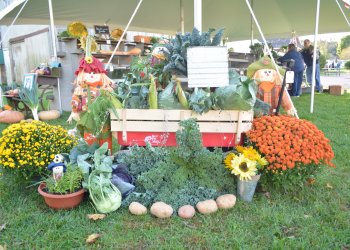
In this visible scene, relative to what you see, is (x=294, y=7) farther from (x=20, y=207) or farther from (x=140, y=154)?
(x=20, y=207)

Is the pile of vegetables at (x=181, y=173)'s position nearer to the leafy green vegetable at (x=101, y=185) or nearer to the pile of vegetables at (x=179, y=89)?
the leafy green vegetable at (x=101, y=185)

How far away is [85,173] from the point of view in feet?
7.74

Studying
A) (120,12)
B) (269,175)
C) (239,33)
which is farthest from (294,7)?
(269,175)

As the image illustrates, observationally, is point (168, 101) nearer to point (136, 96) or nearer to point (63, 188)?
point (136, 96)

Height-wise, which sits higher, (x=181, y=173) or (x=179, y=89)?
(x=179, y=89)

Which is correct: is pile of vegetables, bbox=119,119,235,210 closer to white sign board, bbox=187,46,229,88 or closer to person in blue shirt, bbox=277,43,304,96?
white sign board, bbox=187,46,229,88

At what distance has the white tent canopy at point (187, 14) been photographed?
734 centimetres

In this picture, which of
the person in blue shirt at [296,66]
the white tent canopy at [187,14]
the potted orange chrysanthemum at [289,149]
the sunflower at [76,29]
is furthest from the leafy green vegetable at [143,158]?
the person in blue shirt at [296,66]

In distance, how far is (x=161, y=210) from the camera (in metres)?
2.23

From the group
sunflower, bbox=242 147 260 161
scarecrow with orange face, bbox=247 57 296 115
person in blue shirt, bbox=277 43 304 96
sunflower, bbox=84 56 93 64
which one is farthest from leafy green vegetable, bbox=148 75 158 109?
person in blue shirt, bbox=277 43 304 96

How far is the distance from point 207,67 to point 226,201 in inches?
44.6

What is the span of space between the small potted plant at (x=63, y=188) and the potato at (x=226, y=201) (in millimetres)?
1049

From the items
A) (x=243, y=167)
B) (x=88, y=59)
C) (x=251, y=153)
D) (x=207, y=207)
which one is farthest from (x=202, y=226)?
(x=88, y=59)

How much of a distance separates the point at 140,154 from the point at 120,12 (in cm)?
702
